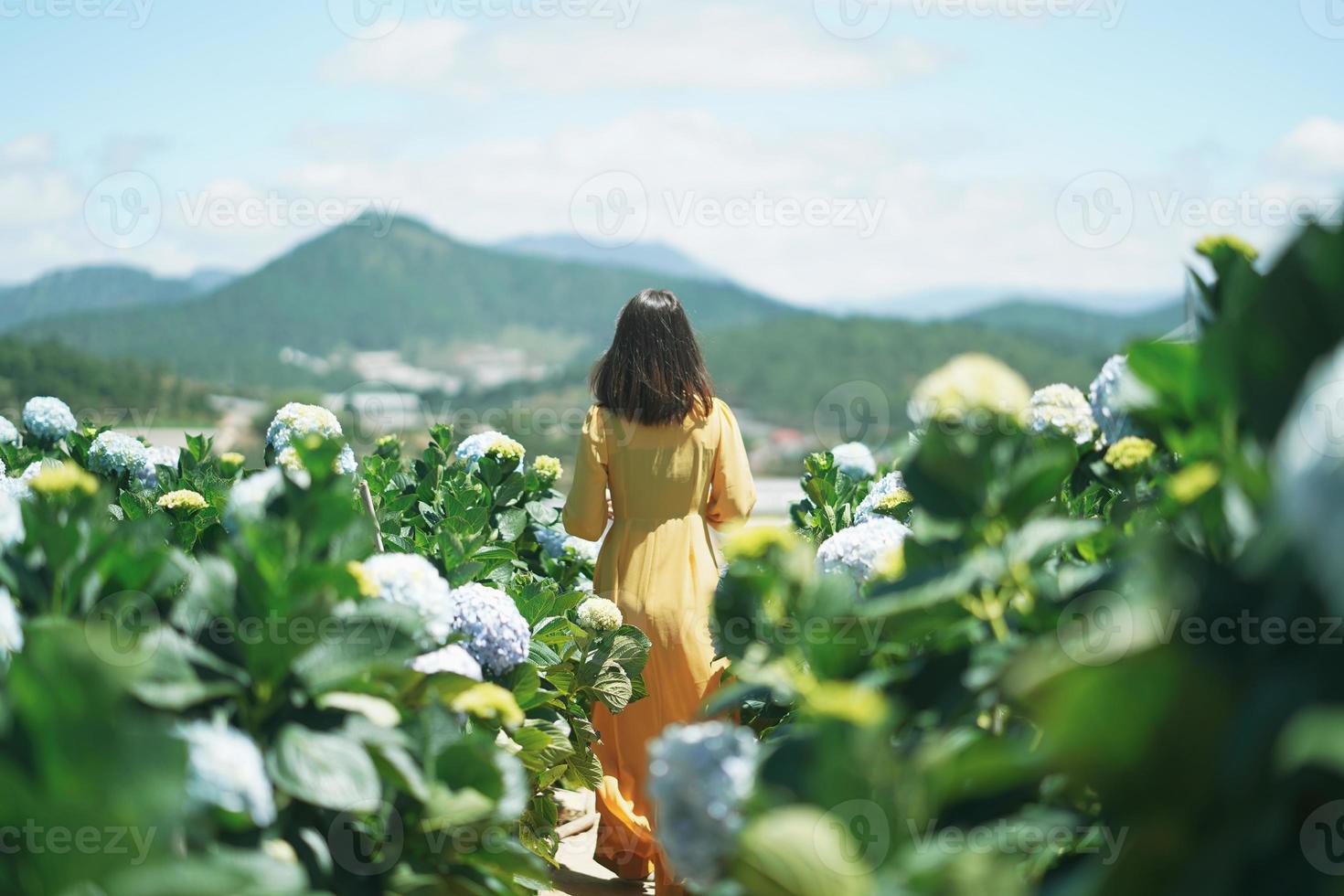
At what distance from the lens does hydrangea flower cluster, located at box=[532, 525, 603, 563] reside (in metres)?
4.46

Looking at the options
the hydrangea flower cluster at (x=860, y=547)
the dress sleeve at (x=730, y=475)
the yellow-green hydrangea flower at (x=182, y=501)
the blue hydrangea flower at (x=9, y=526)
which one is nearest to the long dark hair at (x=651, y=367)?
the dress sleeve at (x=730, y=475)

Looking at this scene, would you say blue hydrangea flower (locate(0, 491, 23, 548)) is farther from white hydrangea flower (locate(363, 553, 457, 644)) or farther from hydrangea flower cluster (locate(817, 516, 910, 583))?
hydrangea flower cluster (locate(817, 516, 910, 583))

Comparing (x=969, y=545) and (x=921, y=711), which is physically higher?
(x=969, y=545)

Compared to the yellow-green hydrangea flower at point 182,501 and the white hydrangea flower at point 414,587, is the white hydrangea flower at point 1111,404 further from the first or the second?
the yellow-green hydrangea flower at point 182,501

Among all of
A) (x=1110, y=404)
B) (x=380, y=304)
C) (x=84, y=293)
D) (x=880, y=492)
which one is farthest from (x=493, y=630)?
(x=380, y=304)

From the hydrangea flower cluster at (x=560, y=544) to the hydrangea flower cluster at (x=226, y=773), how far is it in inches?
126

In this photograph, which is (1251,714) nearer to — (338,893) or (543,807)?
(338,893)

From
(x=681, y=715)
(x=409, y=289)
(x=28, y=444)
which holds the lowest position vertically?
(x=409, y=289)

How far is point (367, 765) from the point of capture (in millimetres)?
1256

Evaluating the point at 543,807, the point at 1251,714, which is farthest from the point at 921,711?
the point at 543,807

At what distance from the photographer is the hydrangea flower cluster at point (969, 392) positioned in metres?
A: 1.26

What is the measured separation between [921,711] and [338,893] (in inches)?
27.5

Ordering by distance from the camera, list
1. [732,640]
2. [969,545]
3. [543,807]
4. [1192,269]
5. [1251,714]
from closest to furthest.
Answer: [1251,714] < [969,545] < [1192,269] < [732,640] < [543,807]

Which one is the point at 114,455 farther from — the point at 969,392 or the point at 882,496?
the point at 969,392
